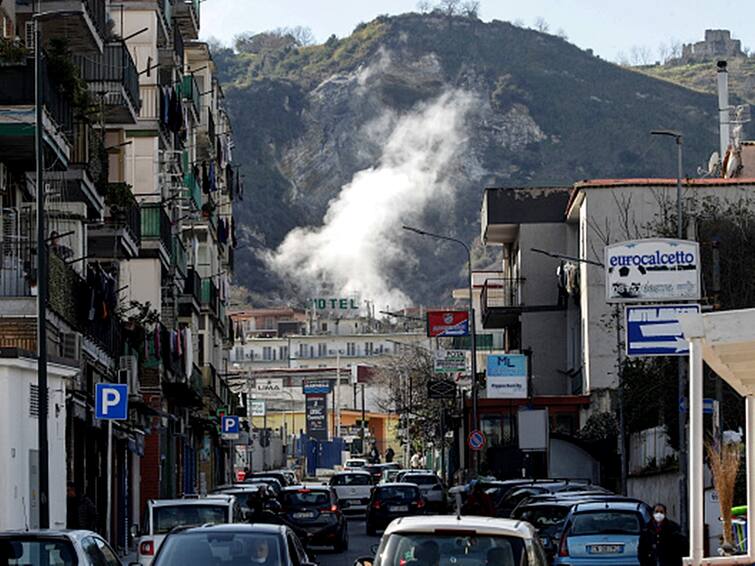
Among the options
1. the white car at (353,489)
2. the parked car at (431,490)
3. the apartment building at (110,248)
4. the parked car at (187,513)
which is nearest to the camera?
the parked car at (187,513)

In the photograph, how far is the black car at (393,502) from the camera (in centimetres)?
5212

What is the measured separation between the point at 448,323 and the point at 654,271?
3589cm

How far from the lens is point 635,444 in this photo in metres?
55.2

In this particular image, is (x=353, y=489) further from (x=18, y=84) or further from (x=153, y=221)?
(x=18, y=84)

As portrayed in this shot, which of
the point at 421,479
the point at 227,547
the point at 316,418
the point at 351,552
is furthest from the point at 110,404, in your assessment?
the point at 316,418

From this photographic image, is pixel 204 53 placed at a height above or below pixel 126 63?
above

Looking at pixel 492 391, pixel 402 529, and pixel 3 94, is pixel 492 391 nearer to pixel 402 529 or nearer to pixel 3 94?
pixel 3 94

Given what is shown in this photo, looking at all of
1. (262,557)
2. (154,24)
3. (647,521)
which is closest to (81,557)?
(262,557)

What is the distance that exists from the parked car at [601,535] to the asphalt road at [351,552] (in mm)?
10994

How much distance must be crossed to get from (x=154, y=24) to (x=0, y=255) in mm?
27517

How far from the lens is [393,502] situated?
52125 mm

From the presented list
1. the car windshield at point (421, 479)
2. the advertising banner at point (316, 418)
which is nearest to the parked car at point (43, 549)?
the car windshield at point (421, 479)

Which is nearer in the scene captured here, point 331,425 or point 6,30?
point 6,30

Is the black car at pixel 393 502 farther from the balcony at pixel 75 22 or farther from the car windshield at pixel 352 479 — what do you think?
the balcony at pixel 75 22
